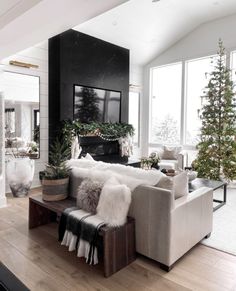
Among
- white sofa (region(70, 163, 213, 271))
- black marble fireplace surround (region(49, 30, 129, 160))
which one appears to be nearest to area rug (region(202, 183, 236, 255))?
white sofa (region(70, 163, 213, 271))

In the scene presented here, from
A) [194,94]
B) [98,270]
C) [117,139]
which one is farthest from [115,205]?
[194,94]

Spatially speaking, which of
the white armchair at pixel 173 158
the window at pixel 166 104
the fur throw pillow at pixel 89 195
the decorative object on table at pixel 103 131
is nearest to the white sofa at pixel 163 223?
the fur throw pillow at pixel 89 195

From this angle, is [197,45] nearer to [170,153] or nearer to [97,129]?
[170,153]

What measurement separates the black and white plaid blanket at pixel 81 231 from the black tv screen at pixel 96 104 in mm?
3293

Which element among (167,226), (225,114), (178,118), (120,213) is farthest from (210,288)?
(178,118)

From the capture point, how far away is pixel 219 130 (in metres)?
5.39

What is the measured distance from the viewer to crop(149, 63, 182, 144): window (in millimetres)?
7096

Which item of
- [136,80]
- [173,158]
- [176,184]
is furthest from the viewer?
[136,80]

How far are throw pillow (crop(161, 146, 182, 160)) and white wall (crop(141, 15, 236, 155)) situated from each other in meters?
1.40

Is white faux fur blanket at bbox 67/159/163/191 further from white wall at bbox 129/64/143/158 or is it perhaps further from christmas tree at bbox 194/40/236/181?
white wall at bbox 129/64/143/158

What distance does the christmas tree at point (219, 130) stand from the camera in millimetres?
5277

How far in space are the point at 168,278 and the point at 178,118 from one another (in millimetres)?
5395

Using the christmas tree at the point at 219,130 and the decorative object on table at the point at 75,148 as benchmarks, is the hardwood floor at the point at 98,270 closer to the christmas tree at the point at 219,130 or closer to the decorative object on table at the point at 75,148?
the decorative object on table at the point at 75,148

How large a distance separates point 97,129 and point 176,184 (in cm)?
348
